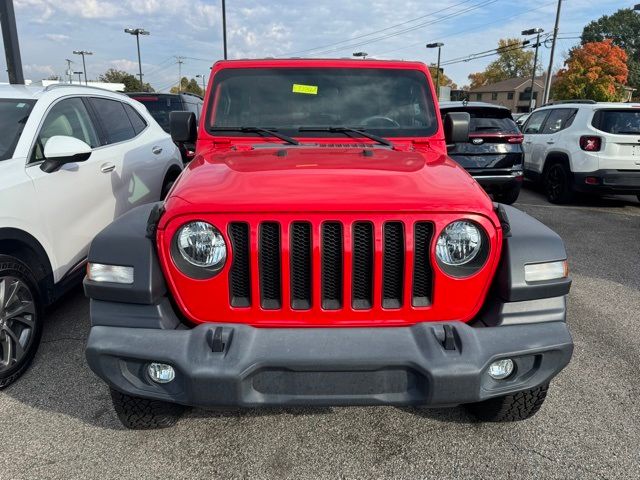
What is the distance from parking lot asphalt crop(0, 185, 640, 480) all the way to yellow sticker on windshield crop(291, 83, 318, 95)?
210 cm

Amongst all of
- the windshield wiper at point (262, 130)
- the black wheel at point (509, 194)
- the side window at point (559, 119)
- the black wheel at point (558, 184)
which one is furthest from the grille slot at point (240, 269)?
the side window at point (559, 119)

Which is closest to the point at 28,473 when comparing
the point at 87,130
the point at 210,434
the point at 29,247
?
the point at 210,434

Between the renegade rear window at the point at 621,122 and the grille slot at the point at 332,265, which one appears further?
the renegade rear window at the point at 621,122

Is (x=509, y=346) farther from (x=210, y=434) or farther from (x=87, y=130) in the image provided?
(x=87, y=130)

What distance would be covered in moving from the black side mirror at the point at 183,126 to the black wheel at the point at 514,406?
2.80m

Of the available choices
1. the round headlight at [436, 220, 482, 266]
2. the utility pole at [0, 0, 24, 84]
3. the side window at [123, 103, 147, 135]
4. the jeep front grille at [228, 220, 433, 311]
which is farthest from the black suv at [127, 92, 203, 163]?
the round headlight at [436, 220, 482, 266]

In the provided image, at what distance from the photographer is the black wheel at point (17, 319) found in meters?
2.96

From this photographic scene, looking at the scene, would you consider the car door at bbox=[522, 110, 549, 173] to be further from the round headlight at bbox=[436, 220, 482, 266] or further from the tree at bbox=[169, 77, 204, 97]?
the tree at bbox=[169, 77, 204, 97]

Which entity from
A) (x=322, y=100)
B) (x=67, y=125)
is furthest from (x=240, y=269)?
(x=67, y=125)

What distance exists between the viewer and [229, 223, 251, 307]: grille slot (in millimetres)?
2121

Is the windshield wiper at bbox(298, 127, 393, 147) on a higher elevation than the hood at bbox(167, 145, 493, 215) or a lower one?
higher

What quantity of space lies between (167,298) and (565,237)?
19.8 feet

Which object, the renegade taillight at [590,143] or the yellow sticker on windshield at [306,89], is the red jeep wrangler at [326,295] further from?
the renegade taillight at [590,143]

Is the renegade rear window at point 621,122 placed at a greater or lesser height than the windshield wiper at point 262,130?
lesser
